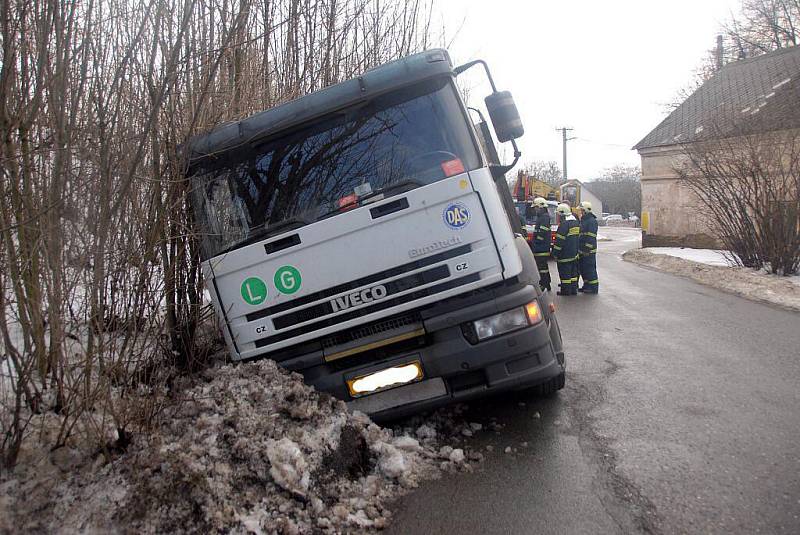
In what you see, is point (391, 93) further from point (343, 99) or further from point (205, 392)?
point (205, 392)

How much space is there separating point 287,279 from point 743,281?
11.4 meters

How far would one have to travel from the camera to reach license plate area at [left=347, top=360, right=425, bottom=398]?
399 centimetres

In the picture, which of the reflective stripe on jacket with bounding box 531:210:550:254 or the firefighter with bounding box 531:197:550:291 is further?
the reflective stripe on jacket with bounding box 531:210:550:254

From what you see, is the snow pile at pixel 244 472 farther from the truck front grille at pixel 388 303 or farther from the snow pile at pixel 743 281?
the snow pile at pixel 743 281

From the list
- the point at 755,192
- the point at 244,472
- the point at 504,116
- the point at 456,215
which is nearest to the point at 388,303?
the point at 456,215

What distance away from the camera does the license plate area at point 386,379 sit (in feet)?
13.1

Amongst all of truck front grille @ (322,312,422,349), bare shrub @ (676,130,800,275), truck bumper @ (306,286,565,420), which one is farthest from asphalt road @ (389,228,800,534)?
bare shrub @ (676,130,800,275)

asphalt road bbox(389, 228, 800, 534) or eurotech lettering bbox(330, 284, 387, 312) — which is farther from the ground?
eurotech lettering bbox(330, 284, 387, 312)

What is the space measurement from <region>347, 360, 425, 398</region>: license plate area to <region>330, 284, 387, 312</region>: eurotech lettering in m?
0.47

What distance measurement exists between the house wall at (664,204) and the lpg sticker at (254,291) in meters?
23.8

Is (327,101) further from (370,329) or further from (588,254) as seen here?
(588,254)

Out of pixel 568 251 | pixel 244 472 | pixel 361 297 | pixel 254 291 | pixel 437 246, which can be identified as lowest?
pixel 244 472

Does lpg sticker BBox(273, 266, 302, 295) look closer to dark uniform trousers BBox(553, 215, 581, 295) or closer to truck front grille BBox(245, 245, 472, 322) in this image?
truck front grille BBox(245, 245, 472, 322)

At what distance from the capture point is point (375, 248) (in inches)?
157
